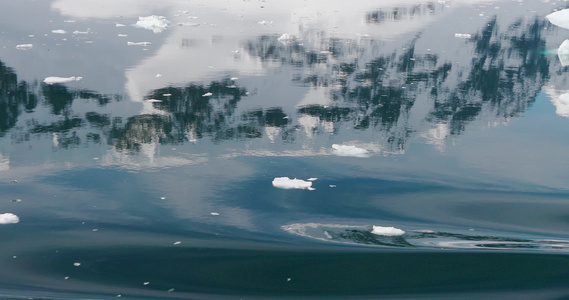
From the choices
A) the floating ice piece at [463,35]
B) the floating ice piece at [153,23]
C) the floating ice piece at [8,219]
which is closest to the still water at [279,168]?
the floating ice piece at [8,219]

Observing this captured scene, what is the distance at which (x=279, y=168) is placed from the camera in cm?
536

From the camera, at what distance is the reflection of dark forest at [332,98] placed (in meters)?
6.09

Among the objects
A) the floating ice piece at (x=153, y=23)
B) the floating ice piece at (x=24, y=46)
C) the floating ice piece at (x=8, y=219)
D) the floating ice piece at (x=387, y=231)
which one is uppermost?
the floating ice piece at (x=153, y=23)

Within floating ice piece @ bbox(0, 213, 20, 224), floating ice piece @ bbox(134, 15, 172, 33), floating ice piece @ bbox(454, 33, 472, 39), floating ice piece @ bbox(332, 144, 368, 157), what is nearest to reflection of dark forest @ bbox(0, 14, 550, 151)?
floating ice piece @ bbox(332, 144, 368, 157)

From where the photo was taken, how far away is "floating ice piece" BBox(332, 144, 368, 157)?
5.74m

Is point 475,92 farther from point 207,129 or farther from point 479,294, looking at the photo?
point 479,294

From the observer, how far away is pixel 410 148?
5.97 meters

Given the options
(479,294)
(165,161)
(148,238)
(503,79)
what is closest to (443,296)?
(479,294)

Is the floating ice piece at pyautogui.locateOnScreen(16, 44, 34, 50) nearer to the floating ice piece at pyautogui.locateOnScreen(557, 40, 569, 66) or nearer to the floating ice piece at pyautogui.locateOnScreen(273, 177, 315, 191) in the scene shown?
the floating ice piece at pyautogui.locateOnScreen(273, 177, 315, 191)

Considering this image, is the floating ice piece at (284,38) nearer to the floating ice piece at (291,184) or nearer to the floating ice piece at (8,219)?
the floating ice piece at (291,184)

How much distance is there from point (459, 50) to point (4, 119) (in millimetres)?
6850

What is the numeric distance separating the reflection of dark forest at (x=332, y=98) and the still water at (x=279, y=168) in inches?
1.3

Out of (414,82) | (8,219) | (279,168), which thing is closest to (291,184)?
(279,168)

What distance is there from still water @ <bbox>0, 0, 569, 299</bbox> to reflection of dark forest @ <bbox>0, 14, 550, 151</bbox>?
33 mm
